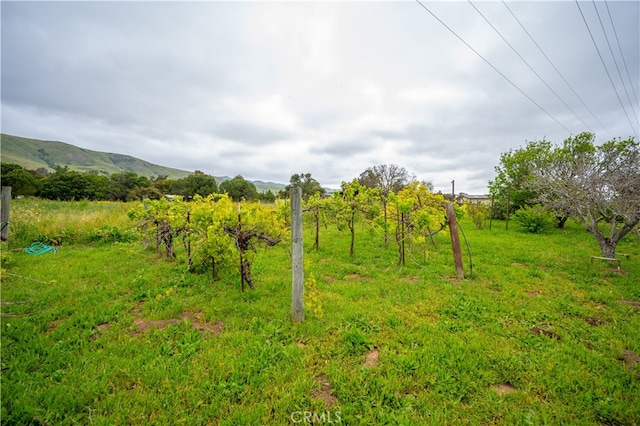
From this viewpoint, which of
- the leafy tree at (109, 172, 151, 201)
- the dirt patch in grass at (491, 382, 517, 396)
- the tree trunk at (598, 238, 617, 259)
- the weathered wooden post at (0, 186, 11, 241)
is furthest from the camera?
the leafy tree at (109, 172, 151, 201)

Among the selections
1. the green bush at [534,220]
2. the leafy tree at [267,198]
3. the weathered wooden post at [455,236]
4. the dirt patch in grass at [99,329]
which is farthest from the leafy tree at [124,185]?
the green bush at [534,220]

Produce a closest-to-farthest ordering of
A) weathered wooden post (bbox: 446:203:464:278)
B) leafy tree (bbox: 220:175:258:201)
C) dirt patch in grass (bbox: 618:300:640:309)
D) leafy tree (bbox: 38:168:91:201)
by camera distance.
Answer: dirt patch in grass (bbox: 618:300:640:309) → weathered wooden post (bbox: 446:203:464:278) → leafy tree (bbox: 38:168:91:201) → leafy tree (bbox: 220:175:258:201)

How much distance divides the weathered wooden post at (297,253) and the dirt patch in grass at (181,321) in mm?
1237

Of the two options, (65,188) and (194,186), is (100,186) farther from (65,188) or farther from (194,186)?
(194,186)

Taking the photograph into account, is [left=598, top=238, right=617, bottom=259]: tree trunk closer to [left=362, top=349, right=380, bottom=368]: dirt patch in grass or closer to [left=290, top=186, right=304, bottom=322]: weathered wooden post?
[left=362, top=349, right=380, bottom=368]: dirt patch in grass

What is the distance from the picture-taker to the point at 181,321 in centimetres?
398

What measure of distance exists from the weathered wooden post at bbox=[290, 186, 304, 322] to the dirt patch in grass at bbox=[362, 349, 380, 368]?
1204 mm

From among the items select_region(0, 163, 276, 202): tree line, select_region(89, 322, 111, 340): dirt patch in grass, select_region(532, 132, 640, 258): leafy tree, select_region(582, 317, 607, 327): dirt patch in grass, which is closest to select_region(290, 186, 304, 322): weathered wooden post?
select_region(89, 322, 111, 340): dirt patch in grass

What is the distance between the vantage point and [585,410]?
98.1 inches

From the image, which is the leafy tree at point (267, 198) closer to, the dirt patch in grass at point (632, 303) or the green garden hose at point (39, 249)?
the green garden hose at point (39, 249)

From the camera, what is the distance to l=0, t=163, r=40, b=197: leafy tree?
3250 centimetres

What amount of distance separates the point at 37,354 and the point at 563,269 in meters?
11.9

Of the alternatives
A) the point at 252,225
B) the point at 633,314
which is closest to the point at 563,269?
the point at 633,314

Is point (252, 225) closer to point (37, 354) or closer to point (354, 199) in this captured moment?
point (37, 354)
